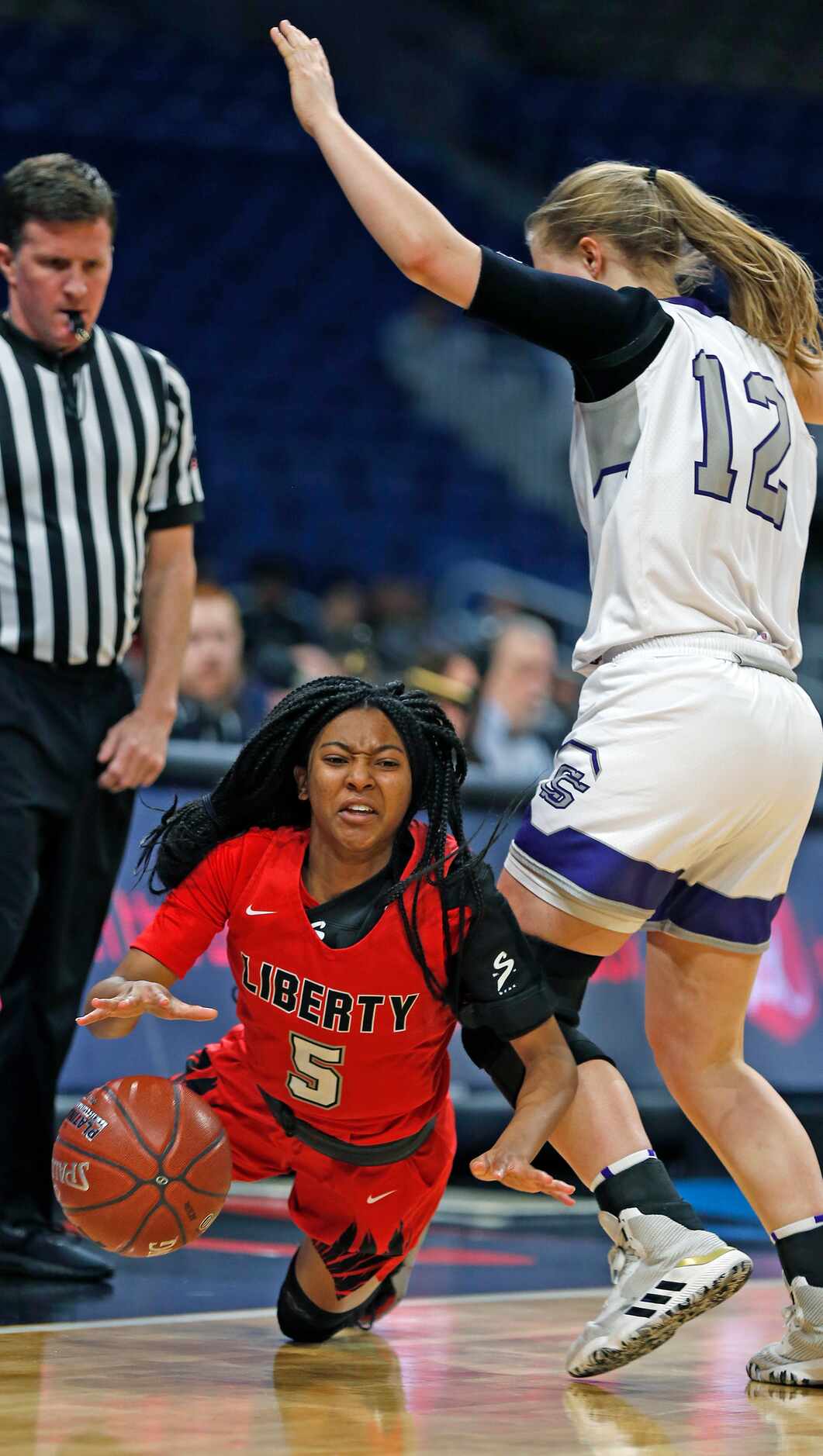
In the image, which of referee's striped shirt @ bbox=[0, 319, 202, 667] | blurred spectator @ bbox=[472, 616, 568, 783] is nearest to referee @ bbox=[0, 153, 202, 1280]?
referee's striped shirt @ bbox=[0, 319, 202, 667]

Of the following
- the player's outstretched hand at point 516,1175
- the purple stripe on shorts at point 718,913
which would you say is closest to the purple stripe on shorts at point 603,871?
the purple stripe on shorts at point 718,913

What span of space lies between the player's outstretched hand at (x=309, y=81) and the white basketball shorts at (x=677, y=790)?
1.02 m

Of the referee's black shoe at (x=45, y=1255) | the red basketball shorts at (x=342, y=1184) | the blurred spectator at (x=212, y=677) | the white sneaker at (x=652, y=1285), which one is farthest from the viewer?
the blurred spectator at (x=212, y=677)

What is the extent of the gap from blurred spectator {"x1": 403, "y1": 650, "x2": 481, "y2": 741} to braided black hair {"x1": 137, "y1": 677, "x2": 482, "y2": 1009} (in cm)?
405

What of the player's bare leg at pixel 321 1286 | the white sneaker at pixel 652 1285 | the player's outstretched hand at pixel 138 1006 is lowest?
the player's bare leg at pixel 321 1286

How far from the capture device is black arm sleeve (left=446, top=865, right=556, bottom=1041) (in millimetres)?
3047

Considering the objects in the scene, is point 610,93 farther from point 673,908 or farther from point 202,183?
point 673,908

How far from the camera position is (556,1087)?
3.03 metres

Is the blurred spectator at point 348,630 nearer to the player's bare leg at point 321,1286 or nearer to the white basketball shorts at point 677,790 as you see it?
the player's bare leg at point 321,1286

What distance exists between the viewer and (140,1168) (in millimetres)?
3107

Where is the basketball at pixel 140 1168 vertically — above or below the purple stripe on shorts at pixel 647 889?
below

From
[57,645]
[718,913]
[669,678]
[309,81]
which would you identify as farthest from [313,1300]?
[309,81]

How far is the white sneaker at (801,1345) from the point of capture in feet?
10.2

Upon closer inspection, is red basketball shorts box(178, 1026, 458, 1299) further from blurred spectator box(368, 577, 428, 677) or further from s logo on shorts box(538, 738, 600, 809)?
blurred spectator box(368, 577, 428, 677)
